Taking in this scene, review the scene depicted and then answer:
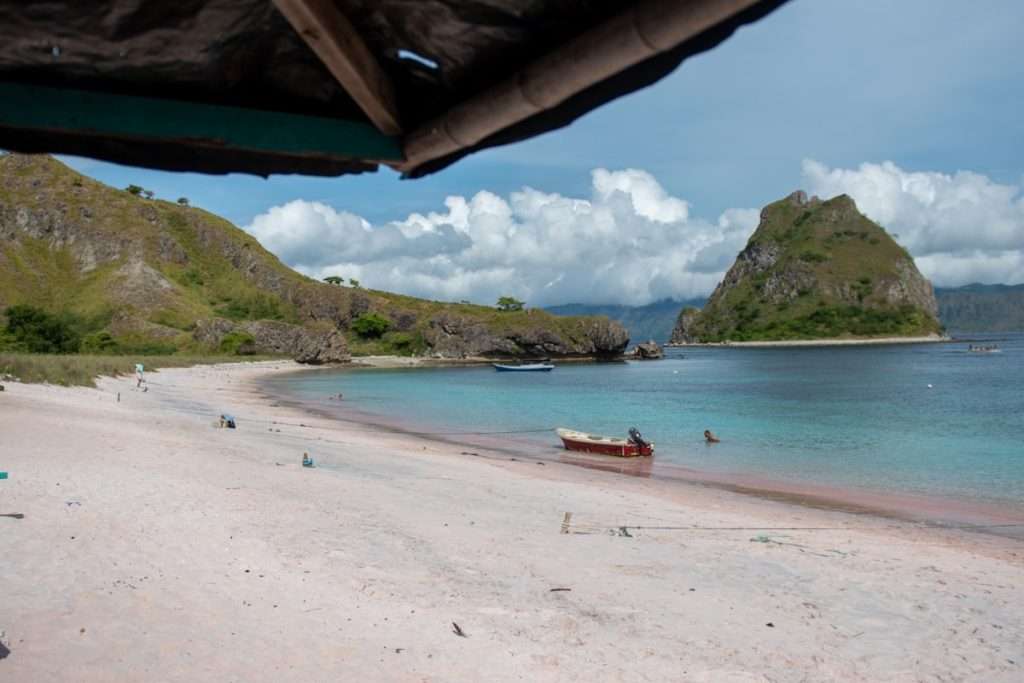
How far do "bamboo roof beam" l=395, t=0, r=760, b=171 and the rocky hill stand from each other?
317ft

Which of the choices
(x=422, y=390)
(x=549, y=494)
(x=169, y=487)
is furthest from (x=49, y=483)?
(x=422, y=390)

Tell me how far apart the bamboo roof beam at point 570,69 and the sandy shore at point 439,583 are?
481 centimetres

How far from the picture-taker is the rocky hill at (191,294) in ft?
367

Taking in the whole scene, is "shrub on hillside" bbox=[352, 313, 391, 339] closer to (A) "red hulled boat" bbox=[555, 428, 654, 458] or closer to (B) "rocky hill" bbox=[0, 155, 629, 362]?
(B) "rocky hill" bbox=[0, 155, 629, 362]

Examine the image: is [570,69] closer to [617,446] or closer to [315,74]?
[315,74]

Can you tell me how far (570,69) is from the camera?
2.28 metres

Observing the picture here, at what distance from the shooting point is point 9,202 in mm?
121562

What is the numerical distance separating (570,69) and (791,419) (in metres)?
39.1

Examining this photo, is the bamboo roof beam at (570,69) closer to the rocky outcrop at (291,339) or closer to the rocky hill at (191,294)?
the rocky hill at (191,294)

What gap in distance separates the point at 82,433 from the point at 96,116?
15648 mm

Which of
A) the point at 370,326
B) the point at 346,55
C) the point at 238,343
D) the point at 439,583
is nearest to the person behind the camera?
the point at 346,55

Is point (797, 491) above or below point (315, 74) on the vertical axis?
below

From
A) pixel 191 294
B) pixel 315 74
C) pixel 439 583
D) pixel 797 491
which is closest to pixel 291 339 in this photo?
pixel 191 294

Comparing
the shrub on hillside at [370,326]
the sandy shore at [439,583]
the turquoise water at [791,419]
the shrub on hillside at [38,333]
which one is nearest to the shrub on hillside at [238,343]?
the shrub on hillside at [370,326]
